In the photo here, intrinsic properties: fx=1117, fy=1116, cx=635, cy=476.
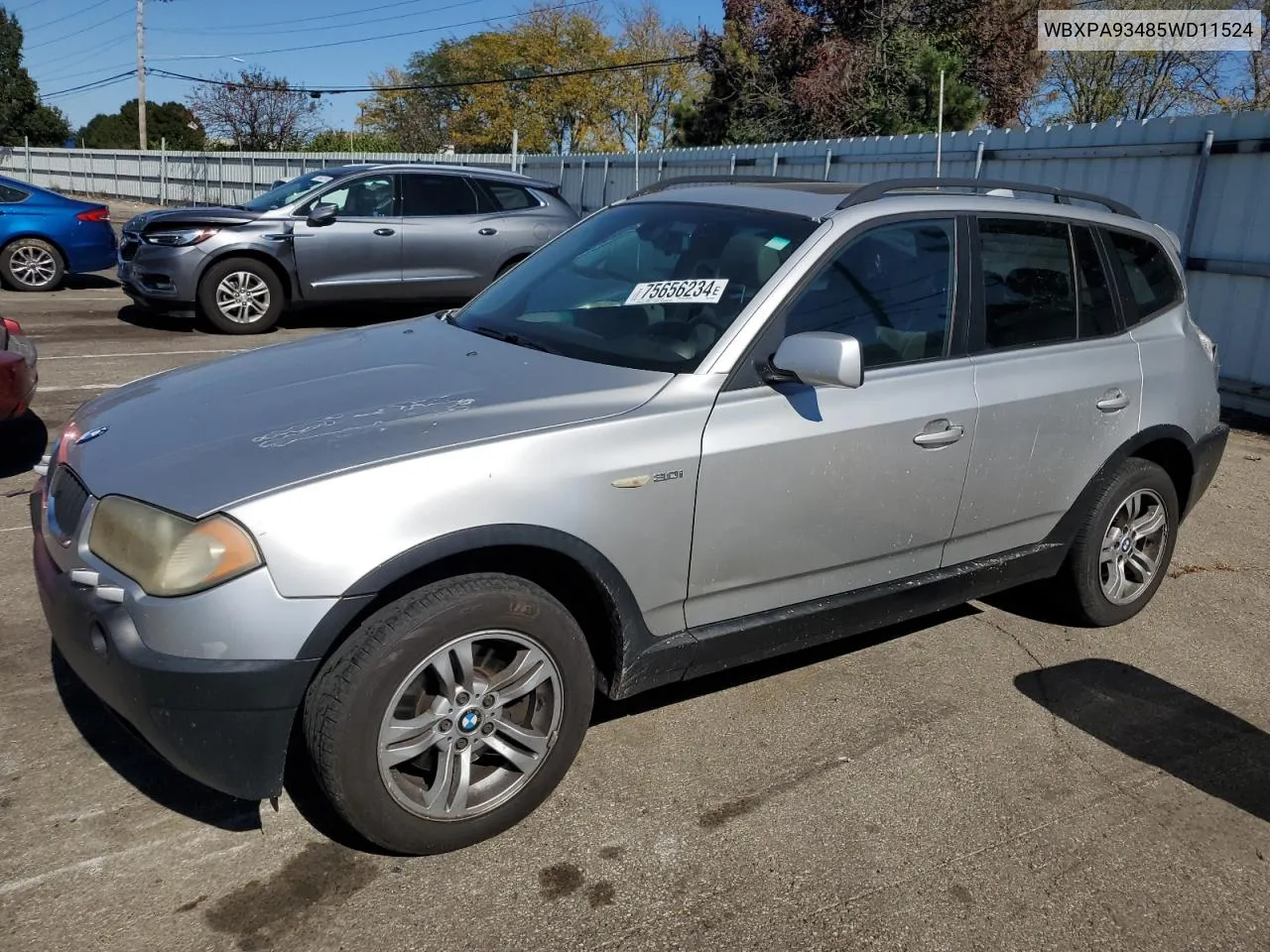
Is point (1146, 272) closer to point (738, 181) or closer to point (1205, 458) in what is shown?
point (1205, 458)

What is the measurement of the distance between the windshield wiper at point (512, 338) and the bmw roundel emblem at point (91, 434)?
1.27 metres

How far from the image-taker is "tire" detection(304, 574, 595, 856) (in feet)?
8.89

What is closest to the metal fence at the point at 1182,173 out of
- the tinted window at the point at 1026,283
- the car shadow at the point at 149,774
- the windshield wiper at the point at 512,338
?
the tinted window at the point at 1026,283

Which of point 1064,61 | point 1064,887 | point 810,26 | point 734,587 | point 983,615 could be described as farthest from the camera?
point 1064,61

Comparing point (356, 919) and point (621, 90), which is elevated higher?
point (621, 90)

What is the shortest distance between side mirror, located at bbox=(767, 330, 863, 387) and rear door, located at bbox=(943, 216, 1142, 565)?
2.90 feet

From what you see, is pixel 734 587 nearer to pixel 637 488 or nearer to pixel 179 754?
pixel 637 488

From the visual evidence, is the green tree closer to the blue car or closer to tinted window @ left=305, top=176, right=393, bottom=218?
the blue car

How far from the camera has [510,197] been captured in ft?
40.9

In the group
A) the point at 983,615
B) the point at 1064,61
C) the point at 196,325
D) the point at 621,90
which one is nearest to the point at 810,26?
the point at 1064,61

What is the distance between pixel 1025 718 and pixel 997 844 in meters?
0.87

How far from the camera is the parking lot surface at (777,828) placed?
109 inches

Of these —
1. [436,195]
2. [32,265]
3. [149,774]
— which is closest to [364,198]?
[436,195]

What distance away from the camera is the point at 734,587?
3.40 m
